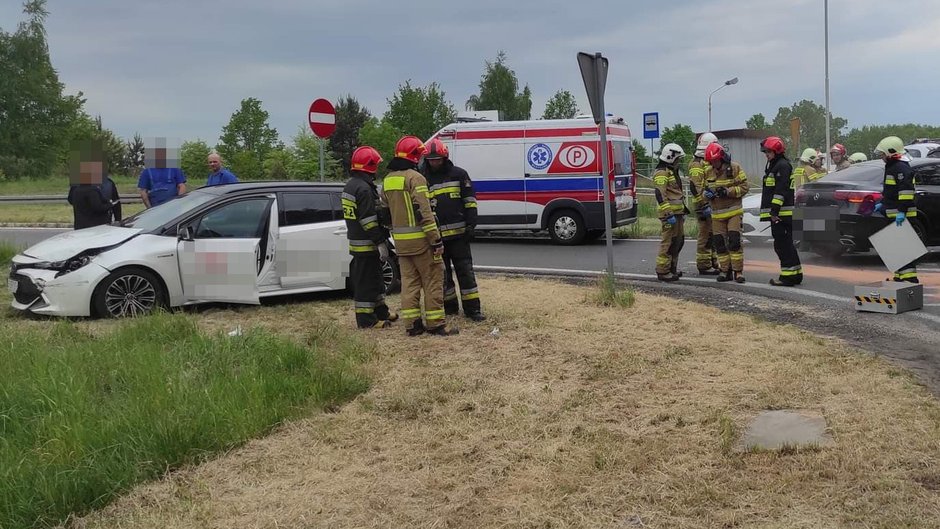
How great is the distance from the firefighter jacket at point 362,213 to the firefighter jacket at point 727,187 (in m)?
4.50

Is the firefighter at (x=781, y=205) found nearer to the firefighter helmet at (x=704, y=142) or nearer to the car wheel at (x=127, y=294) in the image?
the firefighter helmet at (x=704, y=142)

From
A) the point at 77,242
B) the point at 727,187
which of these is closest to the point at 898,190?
the point at 727,187

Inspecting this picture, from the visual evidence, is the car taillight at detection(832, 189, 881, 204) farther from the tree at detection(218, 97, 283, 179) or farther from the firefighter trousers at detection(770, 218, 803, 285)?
the tree at detection(218, 97, 283, 179)

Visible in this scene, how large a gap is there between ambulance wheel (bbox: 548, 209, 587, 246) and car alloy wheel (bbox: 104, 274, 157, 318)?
352 inches

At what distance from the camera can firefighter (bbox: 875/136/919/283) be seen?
25.6ft

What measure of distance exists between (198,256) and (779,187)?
6.50 m

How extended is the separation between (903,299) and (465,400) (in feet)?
15.9

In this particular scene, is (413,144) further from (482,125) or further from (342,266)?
(482,125)

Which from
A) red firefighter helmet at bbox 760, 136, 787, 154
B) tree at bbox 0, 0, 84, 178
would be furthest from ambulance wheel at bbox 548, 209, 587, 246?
tree at bbox 0, 0, 84, 178

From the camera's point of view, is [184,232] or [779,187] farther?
[779,187]

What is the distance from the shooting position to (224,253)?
766 cm

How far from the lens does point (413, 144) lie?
6746mm

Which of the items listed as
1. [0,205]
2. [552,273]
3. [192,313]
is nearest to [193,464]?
[192,313]

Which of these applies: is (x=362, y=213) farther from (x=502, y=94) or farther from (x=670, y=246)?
(x=502, y=94)
